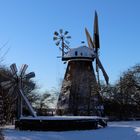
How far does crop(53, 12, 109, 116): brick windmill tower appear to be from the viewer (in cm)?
5384

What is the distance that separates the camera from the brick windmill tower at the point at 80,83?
5384 cm

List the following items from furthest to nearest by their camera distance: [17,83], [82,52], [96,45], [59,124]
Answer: [96,45]
[82,52]
[17,83]
[59,124]

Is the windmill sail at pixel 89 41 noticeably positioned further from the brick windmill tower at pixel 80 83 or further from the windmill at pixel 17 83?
the windmill at pixel 17 83

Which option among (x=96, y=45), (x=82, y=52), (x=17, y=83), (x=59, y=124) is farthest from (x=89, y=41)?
(x=59, y=124)

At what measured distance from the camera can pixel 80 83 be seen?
55500 mm

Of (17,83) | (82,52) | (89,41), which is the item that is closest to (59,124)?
(17,83)

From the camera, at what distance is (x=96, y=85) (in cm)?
5447

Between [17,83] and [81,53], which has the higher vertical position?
[81,53]

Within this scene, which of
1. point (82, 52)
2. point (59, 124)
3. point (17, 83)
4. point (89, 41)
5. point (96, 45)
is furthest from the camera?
point (89, 41)

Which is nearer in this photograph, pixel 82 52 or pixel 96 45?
pixel 82 52

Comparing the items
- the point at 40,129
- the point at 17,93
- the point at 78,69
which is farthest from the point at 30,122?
the point at 78,69

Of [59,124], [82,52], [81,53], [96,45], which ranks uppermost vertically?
[96,45]

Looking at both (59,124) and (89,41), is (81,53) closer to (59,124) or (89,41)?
(89,41)

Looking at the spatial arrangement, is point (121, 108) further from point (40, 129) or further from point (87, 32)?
point (40, 129)
